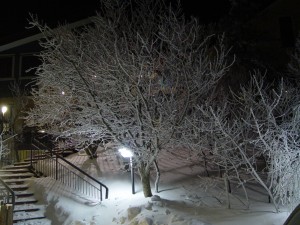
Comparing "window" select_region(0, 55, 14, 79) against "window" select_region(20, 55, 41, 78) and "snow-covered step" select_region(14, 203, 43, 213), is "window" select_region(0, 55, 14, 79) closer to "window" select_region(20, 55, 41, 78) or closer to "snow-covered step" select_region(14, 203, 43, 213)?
"window" select_region(20, 55, 41, 78)

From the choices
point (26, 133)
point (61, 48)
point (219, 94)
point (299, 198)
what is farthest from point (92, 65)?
point (26, 133)

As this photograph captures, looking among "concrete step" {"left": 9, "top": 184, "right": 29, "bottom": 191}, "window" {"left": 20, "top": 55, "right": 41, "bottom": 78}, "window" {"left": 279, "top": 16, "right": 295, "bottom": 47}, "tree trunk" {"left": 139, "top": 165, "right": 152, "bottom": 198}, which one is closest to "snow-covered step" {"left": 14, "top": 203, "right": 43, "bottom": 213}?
"concrete step" {"left": 9, "top": 184, "right": 29, "bottom": 191}

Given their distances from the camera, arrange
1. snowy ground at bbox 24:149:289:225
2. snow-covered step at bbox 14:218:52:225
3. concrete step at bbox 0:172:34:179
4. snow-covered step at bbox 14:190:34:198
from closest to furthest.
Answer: snowy ground at bbox 24:149:289:225 → snow-covered step at bbox 14:218:52:225 → snow-covered step at bbox 14:190:34:198 → concrete step at bbox 0:172:34:179

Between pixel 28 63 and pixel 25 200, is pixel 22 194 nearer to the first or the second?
pixel 25 200

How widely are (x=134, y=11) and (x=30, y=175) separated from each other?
7.27 metres

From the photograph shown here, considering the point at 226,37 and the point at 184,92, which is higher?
the point at 226,37

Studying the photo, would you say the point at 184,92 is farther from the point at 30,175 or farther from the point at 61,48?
the point at 30,175

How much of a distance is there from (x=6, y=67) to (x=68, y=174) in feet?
32.3

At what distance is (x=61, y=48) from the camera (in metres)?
10.3

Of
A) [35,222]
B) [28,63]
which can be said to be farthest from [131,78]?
[28,63]

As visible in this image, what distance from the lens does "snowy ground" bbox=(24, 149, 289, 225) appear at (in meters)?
9.09

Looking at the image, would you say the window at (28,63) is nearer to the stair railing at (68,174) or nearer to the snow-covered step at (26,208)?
the stair railing at (68,174)

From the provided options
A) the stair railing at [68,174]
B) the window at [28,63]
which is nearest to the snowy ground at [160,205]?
the stair railing at [68,174]

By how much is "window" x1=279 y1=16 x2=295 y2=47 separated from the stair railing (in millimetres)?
13323
